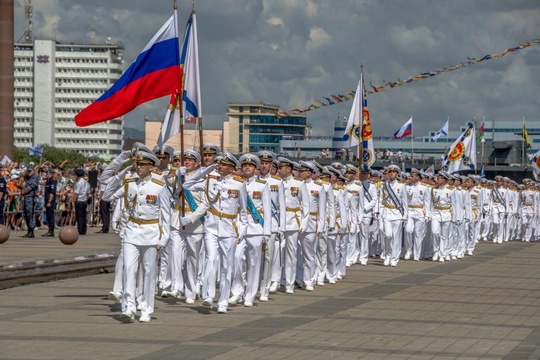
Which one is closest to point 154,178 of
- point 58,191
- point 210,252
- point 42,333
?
point 210,252

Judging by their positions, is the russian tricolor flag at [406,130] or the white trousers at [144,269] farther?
the russian tricolor flag at [406,130]

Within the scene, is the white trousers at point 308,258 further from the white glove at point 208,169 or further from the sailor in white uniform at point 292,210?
the white glove at point 208,169

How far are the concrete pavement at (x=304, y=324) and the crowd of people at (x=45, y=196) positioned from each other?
1138cm

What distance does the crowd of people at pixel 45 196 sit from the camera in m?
32.5

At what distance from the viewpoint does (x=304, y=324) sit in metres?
14.7

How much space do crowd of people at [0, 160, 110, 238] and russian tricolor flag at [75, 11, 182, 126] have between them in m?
14.0

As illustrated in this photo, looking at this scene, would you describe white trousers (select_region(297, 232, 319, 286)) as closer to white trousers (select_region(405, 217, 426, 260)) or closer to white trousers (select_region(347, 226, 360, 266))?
white trousers (select_region(347, 226, 360, 266))

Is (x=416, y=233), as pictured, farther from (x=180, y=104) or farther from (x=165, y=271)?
(x=180, y=104)

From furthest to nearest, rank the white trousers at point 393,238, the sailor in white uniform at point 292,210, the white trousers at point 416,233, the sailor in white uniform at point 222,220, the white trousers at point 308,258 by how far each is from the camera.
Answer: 1. the white trousers at point 416,233
2. the white trousers at point 393,238
3. the white trousers at point 308,258
4. the sailor in white uniform at point 292,210
5. the sailor in white uniform at point 222,220

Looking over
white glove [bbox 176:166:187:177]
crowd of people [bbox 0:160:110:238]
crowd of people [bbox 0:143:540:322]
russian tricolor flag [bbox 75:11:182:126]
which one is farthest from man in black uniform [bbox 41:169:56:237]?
white glove [bbox 176:166:187:177]

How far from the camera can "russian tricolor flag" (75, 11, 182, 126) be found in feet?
54.2

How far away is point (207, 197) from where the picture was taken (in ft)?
54.2

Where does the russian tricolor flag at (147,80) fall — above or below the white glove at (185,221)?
above

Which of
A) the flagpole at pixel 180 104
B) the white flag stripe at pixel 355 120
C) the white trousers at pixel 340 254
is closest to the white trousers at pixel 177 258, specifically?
the flagpole at pixel 180 104
